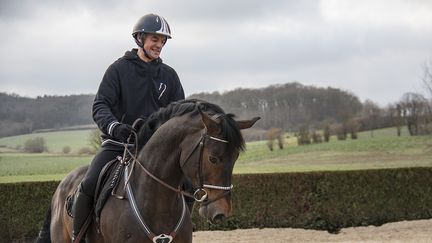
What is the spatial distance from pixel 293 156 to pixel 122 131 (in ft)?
107

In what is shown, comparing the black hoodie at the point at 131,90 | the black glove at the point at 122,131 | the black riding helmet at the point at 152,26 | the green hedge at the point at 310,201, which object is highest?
the black riding helmet at the point at 152,26

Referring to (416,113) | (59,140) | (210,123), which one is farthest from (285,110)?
(210,123)

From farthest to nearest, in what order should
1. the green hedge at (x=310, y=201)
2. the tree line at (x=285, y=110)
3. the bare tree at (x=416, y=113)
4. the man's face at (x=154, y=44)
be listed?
the bare tree at (x=416, y=113) → the tree line at (x=285, y=110) → the green hedge at (x=310, y=201) → the man's face at (x=154, y=44)

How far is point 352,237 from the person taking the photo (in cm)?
1413

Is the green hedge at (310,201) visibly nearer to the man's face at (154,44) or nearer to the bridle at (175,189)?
the man's face at (154,44)

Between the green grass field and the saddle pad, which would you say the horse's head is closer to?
the saddle pad

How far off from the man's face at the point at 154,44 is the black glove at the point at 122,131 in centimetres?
73

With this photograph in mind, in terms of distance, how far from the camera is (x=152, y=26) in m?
4.77

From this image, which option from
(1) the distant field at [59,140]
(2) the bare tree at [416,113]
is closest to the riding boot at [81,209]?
(1) the distant field at [59,140]

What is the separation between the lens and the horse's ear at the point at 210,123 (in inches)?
151

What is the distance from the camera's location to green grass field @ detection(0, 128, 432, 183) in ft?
80.4

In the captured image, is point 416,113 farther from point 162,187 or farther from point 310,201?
point 162,187

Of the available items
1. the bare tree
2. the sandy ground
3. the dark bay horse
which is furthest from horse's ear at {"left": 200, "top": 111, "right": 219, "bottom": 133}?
the bare tree

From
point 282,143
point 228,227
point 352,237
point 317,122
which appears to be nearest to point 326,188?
point 352,237
